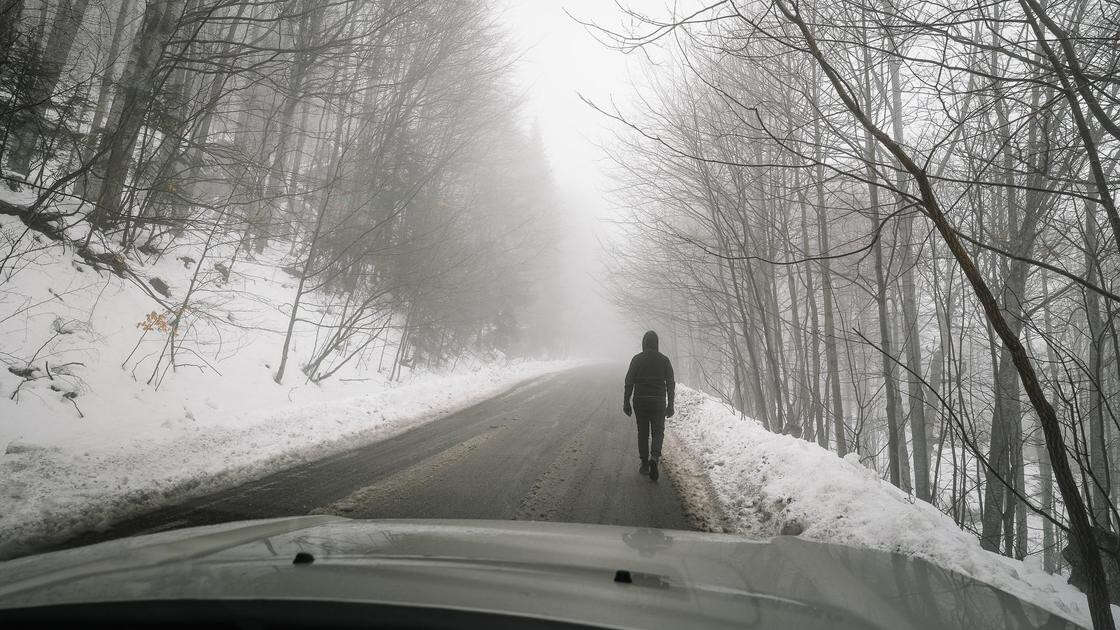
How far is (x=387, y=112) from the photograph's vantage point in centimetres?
1184

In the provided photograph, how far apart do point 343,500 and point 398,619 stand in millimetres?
3467

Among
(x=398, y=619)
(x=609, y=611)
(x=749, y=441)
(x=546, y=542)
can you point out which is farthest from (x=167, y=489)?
(x=749, y=441)

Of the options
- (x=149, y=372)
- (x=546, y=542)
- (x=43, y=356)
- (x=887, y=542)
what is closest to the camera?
(x=546, y=542)

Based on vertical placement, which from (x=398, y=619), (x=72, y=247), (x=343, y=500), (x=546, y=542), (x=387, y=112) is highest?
(x=387, y=112)

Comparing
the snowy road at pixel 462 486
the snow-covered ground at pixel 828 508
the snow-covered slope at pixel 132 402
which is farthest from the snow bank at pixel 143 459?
the snow-covered ground at pixel 828 508

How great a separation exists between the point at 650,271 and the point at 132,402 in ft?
36.3

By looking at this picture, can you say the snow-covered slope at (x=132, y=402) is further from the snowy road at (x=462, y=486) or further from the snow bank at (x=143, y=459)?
the snowy road at (x=462, y=486)

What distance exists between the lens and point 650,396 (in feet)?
21.5

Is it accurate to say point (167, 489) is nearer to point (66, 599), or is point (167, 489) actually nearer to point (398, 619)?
point (66, 599)

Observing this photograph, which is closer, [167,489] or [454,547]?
[454,547]

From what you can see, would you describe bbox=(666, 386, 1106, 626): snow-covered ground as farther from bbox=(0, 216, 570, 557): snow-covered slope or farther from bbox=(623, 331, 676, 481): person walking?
bbox=(0, 216, 570, 557): snow-covered slope

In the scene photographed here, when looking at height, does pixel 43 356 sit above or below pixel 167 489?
above

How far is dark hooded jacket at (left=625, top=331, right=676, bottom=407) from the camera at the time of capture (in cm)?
656

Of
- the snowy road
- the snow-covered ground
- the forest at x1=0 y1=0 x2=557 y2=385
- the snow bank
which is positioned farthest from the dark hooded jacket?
the forest at x1=0 y1=0 x2=557 y2=385
